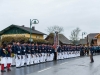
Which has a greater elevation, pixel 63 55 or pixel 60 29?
pixel 60 29

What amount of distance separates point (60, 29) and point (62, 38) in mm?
5355

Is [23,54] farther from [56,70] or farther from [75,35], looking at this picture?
[75,35]

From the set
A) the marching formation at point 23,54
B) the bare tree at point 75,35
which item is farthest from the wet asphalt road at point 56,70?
the bare tree at point 75,35

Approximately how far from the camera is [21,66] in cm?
2181

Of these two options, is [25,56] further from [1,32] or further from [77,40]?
[77,40]

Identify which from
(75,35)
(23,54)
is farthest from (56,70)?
(75,35)

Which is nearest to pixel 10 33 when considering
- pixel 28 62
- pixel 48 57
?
pixel 48 57

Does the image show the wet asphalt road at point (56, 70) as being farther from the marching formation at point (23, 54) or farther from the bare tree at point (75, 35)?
the bare tree at point (75, 35)

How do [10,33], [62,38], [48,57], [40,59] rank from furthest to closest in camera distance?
[62,38] < [10,33] < [48,57] < [40,59]

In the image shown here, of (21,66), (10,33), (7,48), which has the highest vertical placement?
(10,33)

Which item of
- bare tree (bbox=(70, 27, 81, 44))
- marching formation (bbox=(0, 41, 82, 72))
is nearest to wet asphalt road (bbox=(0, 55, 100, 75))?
marching formation (bbox=(0, 41, 82, 72))

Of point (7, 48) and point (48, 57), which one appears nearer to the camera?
point (7, 48)

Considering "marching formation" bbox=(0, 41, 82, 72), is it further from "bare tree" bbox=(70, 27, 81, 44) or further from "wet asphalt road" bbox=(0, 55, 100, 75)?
"bare tree" bbox=(70, 27, 81, 44)

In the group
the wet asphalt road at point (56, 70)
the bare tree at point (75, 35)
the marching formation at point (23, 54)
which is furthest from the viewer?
the bare tree at point (75, 35)
